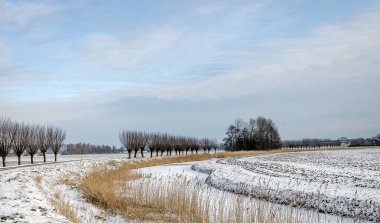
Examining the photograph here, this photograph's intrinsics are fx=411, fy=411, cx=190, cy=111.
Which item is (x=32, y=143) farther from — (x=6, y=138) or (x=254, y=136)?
(x=254, y=136)

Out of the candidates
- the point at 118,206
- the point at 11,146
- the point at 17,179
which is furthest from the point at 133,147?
the point at 118,206

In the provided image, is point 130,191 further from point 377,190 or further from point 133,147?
point 133,147

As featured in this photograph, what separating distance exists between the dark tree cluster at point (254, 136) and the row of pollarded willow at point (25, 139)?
60.3 metres

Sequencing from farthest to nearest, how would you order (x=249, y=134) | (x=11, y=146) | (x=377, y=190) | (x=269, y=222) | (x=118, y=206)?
(x=249, y=134) → (x=11, y=146) → (x=377, y=190) → (x=118, y=206) → (x=269, y=222)

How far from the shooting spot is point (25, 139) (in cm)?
5709

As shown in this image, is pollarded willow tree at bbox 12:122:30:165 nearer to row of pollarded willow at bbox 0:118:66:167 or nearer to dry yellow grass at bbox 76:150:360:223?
row of pollarded willow at bbox 0:118:66:167

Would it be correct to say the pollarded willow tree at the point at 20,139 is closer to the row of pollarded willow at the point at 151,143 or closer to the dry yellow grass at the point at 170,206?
the row of pollarded willow at the point at 151,143

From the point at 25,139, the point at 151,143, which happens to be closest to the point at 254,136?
the point at 151,143

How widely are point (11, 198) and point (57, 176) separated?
39.9ft

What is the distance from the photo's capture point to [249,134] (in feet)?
392

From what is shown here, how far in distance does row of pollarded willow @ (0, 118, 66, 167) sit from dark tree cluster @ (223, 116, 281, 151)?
60.3 metres

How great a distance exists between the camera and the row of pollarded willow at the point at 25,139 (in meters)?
52.1

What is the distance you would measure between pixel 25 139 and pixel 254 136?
74297 mm

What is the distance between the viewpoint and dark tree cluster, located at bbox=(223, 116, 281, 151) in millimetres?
116562
